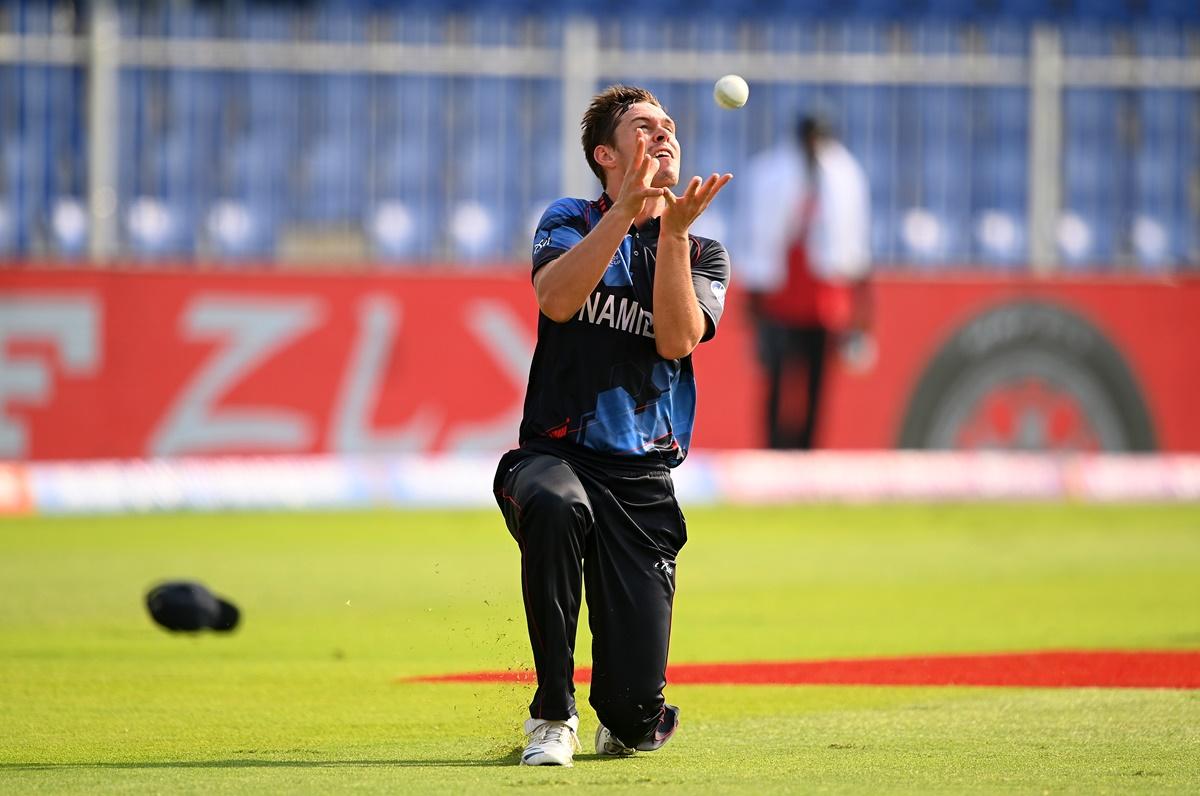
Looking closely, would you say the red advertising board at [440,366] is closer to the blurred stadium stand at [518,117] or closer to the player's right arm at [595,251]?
the blurred stadium stand at [518,117]

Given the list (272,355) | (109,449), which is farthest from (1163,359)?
(109,449)

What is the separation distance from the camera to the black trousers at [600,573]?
18.9ft

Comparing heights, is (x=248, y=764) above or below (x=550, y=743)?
below

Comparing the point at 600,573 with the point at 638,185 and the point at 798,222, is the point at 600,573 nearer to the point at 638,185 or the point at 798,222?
the point at 638,185

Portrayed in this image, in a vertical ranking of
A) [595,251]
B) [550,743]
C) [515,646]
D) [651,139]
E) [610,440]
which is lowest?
[515,646]

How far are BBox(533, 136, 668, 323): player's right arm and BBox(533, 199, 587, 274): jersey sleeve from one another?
0.24 feet

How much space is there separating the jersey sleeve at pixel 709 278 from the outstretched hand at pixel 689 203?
0.93 ft

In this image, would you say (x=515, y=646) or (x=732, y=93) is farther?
(x=515, y=646)

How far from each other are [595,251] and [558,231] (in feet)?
1.05

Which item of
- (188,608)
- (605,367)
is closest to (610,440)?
(605,367)

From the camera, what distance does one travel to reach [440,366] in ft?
53.4

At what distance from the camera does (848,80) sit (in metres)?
20.1

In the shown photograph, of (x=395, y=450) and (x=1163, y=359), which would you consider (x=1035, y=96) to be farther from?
(x=395, y=450)

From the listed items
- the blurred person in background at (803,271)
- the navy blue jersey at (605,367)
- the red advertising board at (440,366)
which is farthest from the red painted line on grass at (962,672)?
the blurred person in background at (803,271)
